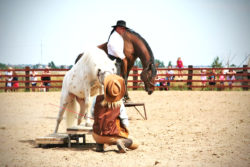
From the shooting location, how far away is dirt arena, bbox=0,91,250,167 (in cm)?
441

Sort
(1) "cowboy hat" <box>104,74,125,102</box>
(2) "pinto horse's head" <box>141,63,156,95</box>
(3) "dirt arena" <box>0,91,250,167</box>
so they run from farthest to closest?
(2) "pinto horse's head" <box>141,63,156,95</box> → (1) "cowboy hat" <box>104,74,125,102</box> → (3) "dirt arena" <box>0,91,250,167</box>

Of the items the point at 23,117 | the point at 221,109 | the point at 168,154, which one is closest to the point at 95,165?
the point at 168,154

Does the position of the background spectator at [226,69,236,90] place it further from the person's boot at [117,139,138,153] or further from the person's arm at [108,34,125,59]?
the person's boot at [117,139,138,153]

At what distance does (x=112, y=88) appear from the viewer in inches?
180

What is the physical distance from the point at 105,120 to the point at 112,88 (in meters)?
0.50

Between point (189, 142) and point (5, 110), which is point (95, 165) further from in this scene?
point (5, 110)

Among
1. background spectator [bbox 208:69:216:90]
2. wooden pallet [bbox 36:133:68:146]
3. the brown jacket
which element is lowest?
wooden pallet [bbox 36:133:68:146]

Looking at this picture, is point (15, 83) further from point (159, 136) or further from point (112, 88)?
point (112, 88)

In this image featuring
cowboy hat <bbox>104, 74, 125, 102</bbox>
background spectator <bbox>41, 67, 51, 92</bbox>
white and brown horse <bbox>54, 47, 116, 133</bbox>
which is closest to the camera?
cowboy hat <bbox>104, 74, 125, 102</bbox>

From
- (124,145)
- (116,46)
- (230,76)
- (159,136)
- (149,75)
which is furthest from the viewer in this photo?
(230,76)

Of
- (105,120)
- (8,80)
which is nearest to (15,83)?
(8,80)

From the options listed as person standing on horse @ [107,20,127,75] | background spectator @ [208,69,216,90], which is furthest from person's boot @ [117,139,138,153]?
background spectator @ [208,69,216,90]

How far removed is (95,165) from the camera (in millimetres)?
4160

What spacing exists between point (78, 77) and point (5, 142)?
5.81ft
